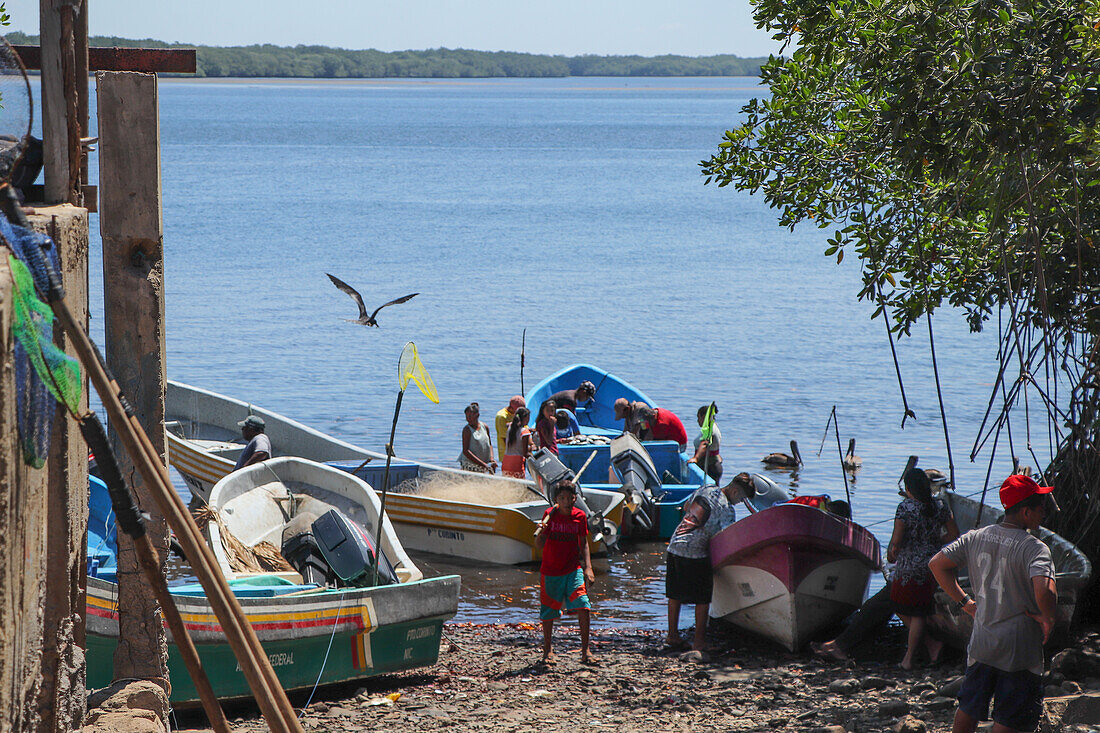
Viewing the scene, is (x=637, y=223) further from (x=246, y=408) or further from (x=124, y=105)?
(x=124, y=105)

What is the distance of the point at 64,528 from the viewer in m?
4.31

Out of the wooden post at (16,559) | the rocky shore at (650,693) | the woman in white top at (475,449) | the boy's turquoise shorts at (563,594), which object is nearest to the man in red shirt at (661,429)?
the woman in white top at (475,449)

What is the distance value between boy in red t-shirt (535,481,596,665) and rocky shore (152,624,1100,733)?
496 mm

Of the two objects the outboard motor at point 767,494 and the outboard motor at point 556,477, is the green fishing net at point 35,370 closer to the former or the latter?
the outboard motor at point 556,477

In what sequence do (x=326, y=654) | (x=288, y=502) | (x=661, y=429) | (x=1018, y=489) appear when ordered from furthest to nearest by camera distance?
(x=661, y=429) → (x=288, y=502) → (x=326, y=654) → (x=1018, y=489)

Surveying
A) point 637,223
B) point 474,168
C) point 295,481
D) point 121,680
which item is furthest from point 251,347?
point 474,168

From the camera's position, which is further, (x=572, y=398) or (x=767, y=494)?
(x=572, y=398)

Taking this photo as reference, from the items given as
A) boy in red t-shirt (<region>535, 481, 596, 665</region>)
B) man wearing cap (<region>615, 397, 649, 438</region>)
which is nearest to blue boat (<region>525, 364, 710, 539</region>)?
man wearing cap (<region>615, 397, 649, 438</region>)

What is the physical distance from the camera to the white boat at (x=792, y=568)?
9.35 metres

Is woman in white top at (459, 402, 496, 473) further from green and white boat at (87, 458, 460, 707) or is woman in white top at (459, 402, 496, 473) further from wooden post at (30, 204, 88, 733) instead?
wooden post at (30, 204, 88, 733)

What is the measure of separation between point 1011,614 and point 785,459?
12.8 m

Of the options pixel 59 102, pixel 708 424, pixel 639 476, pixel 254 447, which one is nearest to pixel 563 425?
pixel 639 476

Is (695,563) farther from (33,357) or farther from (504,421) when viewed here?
(33,357)

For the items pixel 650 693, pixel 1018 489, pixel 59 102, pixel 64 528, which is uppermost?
pixel 59 102
